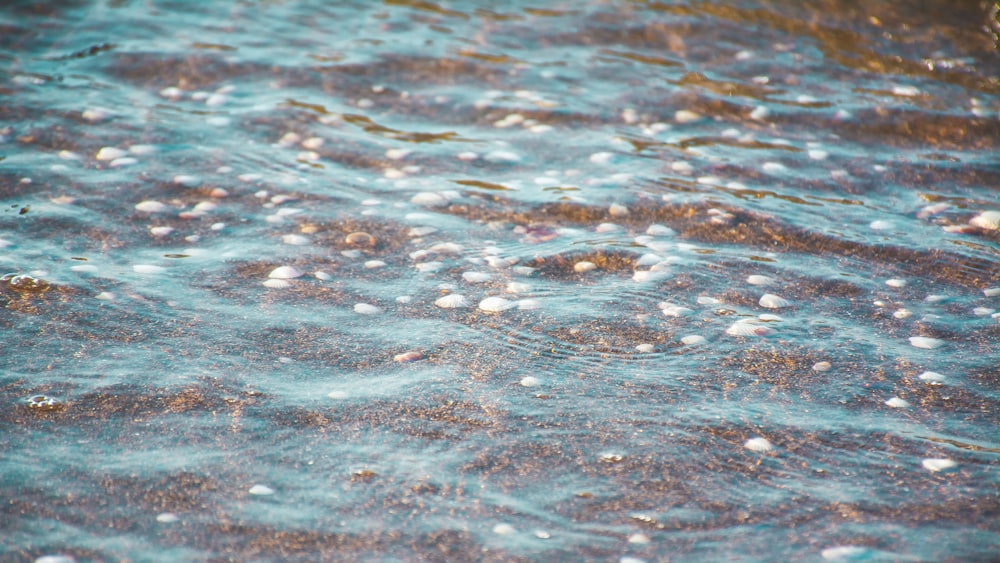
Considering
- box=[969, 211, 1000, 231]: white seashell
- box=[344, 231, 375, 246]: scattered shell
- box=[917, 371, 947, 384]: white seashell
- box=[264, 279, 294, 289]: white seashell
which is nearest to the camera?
box=[917, 371, 947, 384]: white seashell

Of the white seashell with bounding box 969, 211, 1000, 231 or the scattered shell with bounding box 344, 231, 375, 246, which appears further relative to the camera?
the white seashell with bounding box 969, 211, 1000, 231

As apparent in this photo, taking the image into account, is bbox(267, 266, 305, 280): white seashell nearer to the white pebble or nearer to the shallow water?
the shallow water

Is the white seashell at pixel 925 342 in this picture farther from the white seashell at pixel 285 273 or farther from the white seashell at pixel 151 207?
the white seashell at pixel 151 207

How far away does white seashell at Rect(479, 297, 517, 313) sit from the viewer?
→ 568cm

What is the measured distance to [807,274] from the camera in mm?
6180

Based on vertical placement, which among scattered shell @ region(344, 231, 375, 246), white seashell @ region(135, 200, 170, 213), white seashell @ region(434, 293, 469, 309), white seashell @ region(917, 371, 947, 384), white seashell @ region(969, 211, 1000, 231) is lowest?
white seashell @ region(917, 371, 947, 384)

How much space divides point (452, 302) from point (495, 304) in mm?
306

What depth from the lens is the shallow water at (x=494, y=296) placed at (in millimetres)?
4000

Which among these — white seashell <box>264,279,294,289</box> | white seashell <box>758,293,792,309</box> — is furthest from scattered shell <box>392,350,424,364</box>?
white seashell <box>758,293,792,309</box>

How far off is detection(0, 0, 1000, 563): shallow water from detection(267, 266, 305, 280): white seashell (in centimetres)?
11

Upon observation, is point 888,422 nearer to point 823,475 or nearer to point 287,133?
point 823,475

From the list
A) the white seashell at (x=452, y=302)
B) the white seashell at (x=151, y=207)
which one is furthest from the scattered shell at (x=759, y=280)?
the white seashell at (x=151, y=207)

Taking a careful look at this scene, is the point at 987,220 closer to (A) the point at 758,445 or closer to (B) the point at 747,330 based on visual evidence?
(B) the point at 747,330

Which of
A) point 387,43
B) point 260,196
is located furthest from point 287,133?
point 387,43
